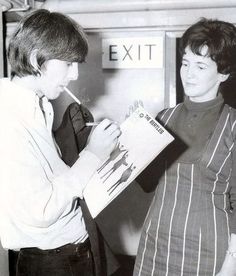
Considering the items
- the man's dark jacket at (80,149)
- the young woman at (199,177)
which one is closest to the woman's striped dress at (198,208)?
the young woman at (199,177)

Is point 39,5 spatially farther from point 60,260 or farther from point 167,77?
point 60,260

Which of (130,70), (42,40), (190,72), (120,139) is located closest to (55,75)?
(42,40)

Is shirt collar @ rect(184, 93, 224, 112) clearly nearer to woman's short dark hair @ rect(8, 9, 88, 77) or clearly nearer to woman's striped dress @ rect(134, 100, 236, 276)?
woman's striped dress @ rect(134, 100, 236, 276)

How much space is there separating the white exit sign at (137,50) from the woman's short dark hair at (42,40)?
1.35ft

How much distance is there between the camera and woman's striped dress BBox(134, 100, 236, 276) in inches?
33.6

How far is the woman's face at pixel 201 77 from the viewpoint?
93 centimetres

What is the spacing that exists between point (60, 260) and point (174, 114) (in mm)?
488

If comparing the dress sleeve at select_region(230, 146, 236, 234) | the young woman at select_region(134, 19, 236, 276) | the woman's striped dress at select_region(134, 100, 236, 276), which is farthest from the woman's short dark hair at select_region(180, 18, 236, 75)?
the dress sleeve at select_region(230, 146, 236, 234)

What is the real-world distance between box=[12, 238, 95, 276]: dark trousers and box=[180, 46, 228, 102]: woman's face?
1.61 ft

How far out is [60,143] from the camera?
0.94m

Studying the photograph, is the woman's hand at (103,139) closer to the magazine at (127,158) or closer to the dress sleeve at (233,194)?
the magazine at (127,158)

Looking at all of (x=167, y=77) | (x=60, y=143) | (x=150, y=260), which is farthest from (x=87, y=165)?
(x=167, y=77)

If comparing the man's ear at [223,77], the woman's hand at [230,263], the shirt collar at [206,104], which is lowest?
the woman's hand at [230,263]

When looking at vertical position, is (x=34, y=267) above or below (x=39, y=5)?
below
